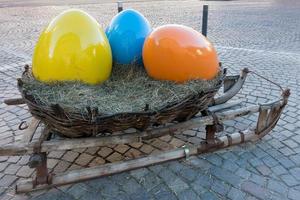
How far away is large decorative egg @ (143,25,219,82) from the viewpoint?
9.35ft

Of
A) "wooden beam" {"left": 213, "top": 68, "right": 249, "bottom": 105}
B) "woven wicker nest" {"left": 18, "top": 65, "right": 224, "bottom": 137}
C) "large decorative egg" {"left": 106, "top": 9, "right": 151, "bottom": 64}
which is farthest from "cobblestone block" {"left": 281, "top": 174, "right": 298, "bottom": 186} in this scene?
"large decorative egg" {"left": 106, "top": 9, "right": 151, "bottom": 64}

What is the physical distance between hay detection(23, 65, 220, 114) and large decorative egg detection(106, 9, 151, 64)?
19 centimetres

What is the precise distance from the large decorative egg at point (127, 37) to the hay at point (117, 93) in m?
0.19

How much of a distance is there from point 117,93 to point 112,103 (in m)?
0.25

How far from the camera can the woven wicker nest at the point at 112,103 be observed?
2.36 meters

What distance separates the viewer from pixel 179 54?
2844mm

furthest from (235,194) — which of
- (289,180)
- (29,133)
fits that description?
(29,133)

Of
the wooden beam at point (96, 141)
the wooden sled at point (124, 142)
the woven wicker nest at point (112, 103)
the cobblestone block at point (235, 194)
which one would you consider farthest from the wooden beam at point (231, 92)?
the cobblestone block at point (235, 194)

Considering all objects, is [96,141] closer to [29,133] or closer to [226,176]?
[29,133]

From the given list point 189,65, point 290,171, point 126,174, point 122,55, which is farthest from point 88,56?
point 290,171

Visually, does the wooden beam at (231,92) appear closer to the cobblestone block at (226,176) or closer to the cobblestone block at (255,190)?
the cobblestone block at (226,176)

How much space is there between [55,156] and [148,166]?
0.89 meters

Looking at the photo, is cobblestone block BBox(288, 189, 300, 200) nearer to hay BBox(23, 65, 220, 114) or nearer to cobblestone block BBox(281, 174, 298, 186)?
cobblestone block BBox(281, 174, 298, 186)

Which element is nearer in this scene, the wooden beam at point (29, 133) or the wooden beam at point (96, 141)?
the wooden beam at point (96, 141)
